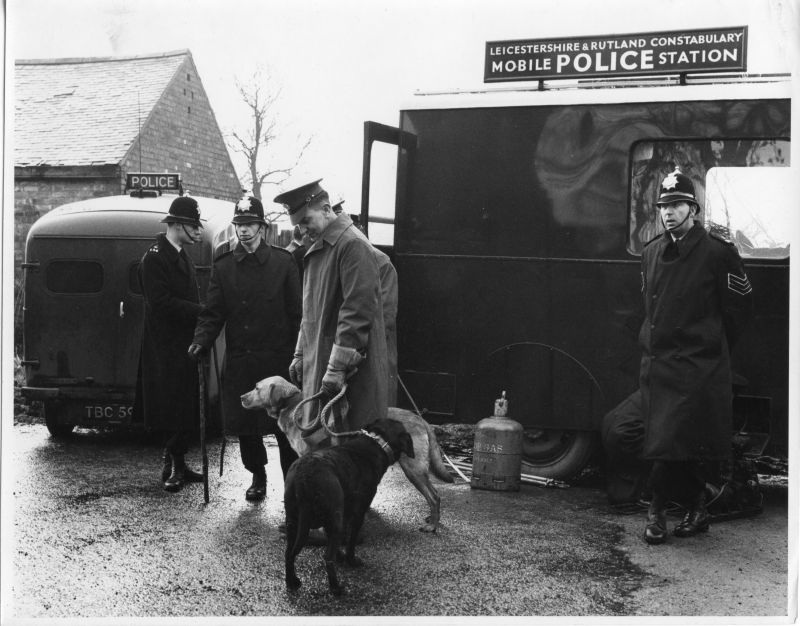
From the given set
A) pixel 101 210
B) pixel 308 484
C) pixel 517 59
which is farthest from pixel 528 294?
pixel 101 210

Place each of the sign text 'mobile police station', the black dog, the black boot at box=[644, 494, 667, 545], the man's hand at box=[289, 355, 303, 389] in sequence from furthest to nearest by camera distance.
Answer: the sign text 'mobile police station' < the man's hand at box=[289, 355, 303, 389] < the black boot at box=[644, 494, 667, 545] < the black dog

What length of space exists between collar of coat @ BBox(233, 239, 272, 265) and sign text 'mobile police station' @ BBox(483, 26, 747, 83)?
7.36 feet

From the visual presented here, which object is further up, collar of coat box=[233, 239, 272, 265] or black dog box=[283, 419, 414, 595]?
collar of coat box=[233, 239, 272, 265]

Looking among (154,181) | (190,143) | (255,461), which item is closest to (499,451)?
(255,461)

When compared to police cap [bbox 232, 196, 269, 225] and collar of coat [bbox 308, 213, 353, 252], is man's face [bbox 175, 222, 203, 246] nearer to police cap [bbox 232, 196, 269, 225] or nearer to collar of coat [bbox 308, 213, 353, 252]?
police cap [bbox 232, 196, 269, 225]

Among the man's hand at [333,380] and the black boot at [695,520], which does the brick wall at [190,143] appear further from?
the black boot at [695,520]

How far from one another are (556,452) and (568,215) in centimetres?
191

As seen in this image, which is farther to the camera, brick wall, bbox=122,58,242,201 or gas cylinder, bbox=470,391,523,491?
brick wall, bbox=122,58,242,201

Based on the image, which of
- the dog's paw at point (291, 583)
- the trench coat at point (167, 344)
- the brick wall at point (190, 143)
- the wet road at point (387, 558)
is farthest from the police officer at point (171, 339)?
the brick wall at point (190, 143)

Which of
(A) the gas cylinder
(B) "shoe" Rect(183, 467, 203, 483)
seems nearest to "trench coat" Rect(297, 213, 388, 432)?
(A) the gas cylinder

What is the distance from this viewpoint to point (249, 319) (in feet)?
22.9

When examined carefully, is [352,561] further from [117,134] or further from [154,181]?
[117,134]

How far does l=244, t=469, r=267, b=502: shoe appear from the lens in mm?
7090

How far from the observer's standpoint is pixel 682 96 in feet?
23.7
